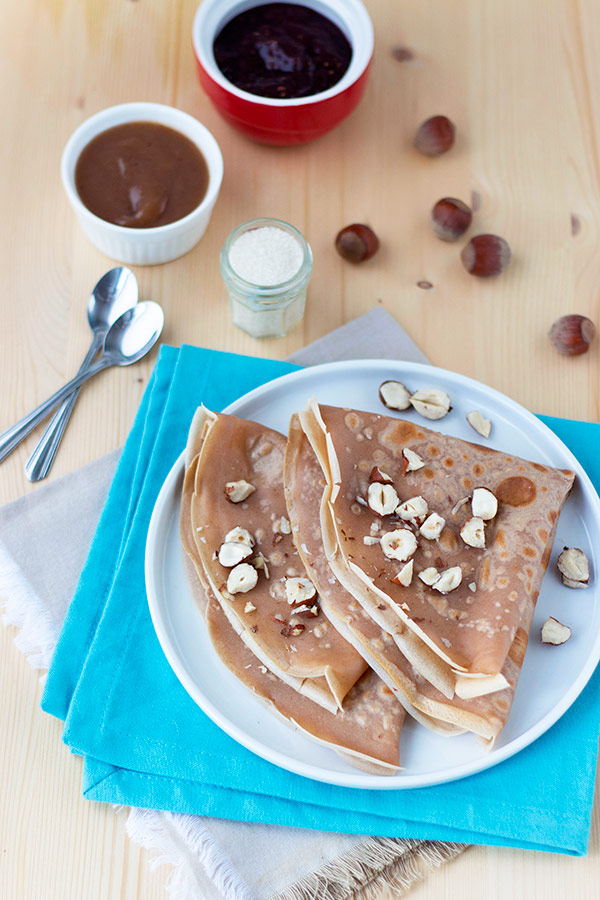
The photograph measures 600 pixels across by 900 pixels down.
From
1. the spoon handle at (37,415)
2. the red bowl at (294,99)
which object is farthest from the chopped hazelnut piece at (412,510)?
the red bowl at (294,99)

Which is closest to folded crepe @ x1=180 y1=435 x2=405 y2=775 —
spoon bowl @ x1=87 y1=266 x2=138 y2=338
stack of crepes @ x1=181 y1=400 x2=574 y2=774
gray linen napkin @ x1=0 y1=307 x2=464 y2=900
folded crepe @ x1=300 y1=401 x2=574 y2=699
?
stack of crepes @ x1=181 y1=400 x2=574 y2=774

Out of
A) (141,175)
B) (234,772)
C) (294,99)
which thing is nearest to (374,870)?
(234,772)

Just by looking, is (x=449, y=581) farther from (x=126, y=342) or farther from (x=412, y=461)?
(x=126, y=342)

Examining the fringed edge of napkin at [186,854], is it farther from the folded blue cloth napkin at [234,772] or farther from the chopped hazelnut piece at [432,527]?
the chopped hazelnut piece at [432,527]

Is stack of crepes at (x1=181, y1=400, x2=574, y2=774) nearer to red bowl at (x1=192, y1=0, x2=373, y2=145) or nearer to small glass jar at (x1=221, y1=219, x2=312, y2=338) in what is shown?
small glass jar at (x1=221, y1=219, x2=312, y2=338)

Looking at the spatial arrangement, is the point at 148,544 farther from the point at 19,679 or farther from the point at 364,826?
the point at 364,826

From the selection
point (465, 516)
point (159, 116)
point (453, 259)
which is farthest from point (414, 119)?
point (465, 516)
